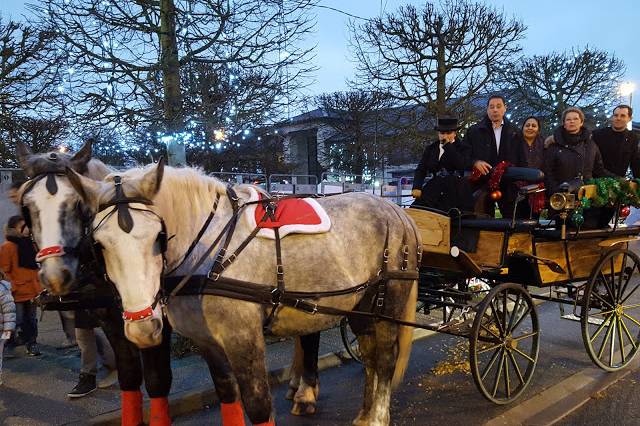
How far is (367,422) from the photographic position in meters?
3.32

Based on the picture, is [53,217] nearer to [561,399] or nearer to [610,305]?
[561,399]

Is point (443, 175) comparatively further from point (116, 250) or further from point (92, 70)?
point (92, 70)

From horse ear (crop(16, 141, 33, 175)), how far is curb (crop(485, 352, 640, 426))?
3602mm

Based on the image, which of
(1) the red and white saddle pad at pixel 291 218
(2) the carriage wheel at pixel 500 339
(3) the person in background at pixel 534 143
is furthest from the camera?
(3) the person in background at pixel 534 143

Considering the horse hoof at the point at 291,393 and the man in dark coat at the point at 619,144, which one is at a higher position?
the man in dark coat at the point at 619,144

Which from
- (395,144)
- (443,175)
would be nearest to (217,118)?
(443,175)

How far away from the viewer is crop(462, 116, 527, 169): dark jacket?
4.91 metres

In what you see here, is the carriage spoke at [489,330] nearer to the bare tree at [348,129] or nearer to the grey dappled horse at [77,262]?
the grey dappled horse at [77,262]

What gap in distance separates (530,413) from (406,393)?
1.01m

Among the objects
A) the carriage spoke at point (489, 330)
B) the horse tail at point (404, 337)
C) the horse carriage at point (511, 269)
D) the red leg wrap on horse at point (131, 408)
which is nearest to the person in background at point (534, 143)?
the horse carriage at point (511, 269)

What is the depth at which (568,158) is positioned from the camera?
5.11m

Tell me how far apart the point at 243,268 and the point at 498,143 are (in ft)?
11.5

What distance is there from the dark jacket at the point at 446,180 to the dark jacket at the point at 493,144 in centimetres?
45

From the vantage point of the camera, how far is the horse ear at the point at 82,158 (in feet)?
9.91
